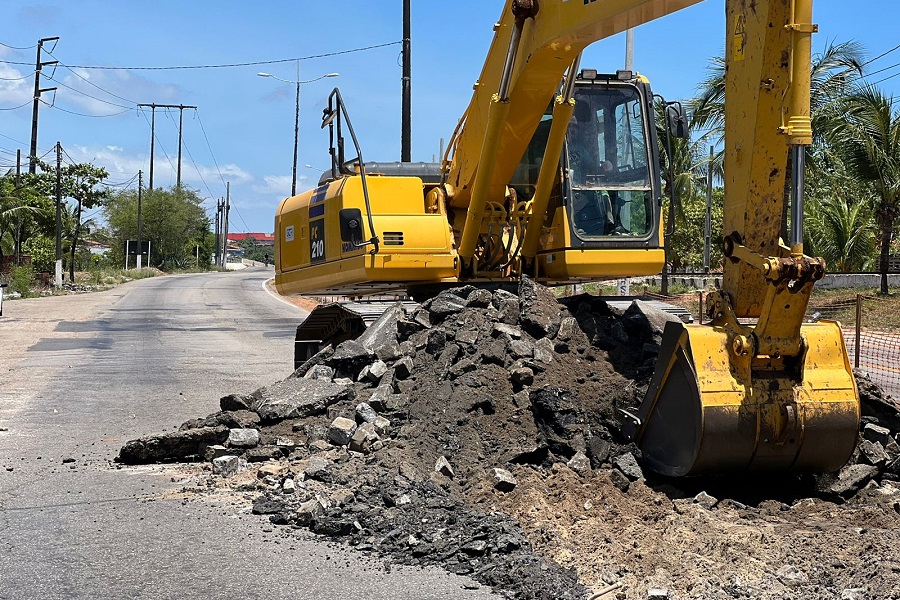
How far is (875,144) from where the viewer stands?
82.2 ft

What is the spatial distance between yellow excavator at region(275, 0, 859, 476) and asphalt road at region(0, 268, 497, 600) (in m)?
2.04

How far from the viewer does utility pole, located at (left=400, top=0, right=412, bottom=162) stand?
88.0ft

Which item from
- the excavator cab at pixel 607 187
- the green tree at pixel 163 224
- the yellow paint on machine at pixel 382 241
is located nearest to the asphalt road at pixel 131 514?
the yellow paint on machine at pixel 382 241

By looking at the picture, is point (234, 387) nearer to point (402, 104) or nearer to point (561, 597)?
point (561, 597)

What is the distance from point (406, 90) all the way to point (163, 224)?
223 feet

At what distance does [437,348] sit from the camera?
8.89 metres

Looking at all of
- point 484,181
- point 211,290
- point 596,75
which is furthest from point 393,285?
point 211,290

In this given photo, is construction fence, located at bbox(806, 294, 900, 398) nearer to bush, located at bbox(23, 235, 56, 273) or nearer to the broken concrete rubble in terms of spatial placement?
the broken concrete rubble

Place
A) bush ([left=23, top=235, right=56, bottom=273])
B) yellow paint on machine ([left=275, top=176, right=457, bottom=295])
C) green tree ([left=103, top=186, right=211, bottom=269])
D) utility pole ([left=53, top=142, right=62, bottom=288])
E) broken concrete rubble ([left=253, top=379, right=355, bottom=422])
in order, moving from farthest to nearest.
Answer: green tree ([left=103, top=186, right=211, bottom=269]) < bush ([left=23, top=235, right=56, bottom=273]) < utility pole ([left=53, top=142, right=62, bottom=288]) < yellow paint on machine ([left=275, top=176, right=457, bottom=295]) < broken concrete rubble ([left=253, top=379, right=355, bottom=422])

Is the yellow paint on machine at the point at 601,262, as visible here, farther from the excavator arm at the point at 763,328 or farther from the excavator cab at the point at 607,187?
the excavator arm at the point at 763,328

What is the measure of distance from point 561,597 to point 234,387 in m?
8.72

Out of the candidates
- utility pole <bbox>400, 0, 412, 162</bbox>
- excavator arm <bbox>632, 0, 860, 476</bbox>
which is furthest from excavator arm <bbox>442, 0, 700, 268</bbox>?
utility pole <bbox>400, 0, 412, 162</bbox>

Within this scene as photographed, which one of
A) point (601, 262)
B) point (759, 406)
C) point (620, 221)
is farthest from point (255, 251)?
point (759, 406)

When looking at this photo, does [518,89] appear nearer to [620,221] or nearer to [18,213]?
[620,221]
